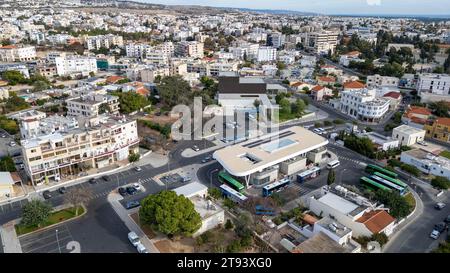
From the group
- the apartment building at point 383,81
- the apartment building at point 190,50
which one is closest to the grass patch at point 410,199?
the apartment building at point 383,81

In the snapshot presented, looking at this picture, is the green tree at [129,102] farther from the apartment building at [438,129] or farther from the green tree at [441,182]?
the apartment building at [438,129]

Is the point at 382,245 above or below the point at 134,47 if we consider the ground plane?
below

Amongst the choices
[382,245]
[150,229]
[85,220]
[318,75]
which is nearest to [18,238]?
[85,220]

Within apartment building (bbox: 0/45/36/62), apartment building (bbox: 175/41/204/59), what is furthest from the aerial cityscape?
apartment building (bbox: 175/41/204/59)

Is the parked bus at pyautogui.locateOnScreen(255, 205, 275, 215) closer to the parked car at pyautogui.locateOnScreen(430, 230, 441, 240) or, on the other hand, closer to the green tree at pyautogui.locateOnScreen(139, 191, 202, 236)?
the green tree at pyautogui.locateOnScreen(139, 191, 202, 236)

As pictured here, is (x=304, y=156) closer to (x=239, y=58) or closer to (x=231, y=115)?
(x=231, y=115)
